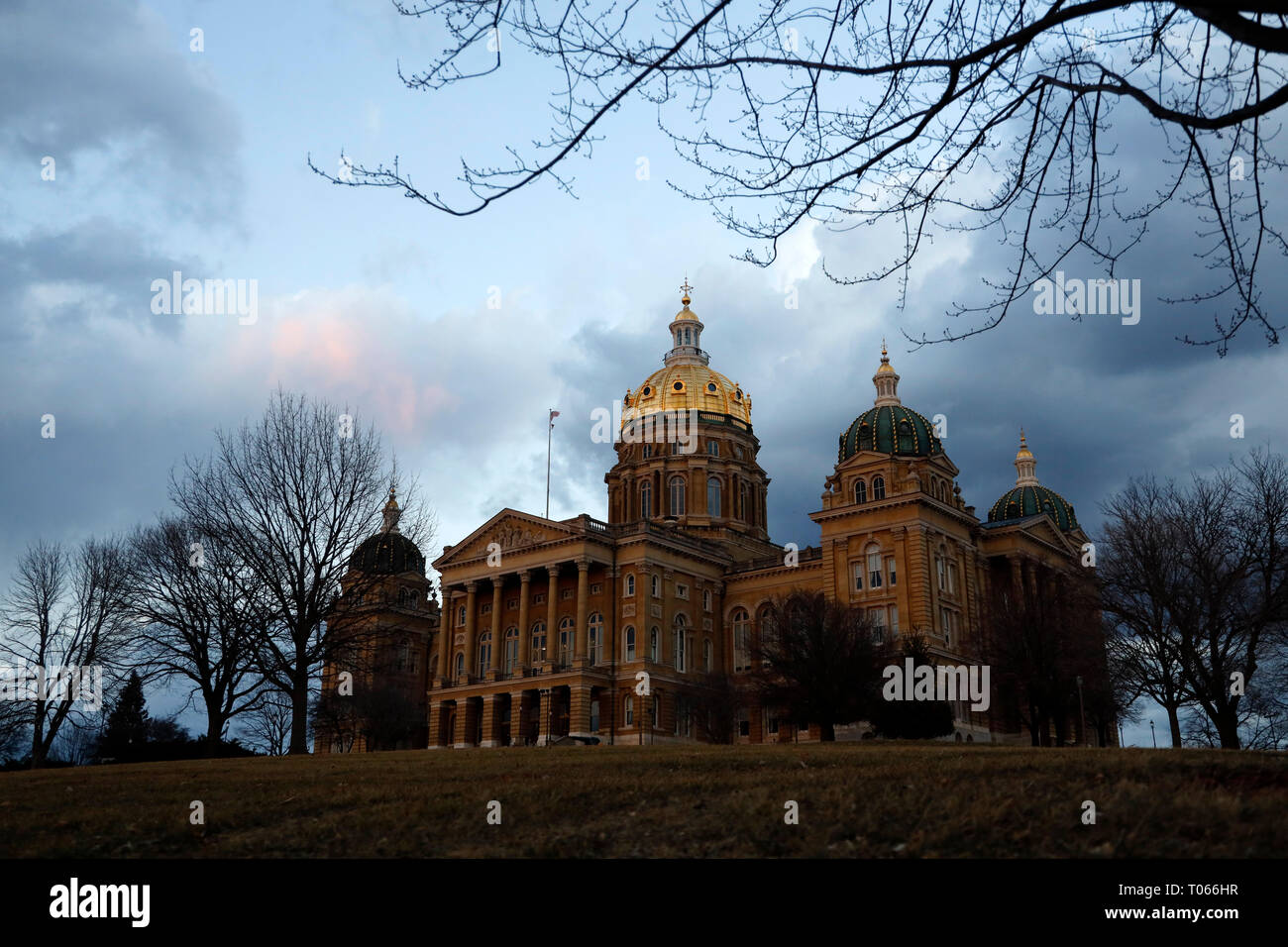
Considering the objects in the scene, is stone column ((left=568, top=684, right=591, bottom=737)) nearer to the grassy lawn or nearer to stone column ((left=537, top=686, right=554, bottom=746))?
stone column ((left=537, top=686, right=554, bottom=746))

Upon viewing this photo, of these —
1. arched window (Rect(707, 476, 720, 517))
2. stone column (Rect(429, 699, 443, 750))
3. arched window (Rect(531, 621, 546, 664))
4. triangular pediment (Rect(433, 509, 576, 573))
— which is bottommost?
stone column (Rect(429, 699, 443, 750))

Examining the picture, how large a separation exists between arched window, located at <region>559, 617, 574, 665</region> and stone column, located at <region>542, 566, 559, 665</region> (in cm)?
29

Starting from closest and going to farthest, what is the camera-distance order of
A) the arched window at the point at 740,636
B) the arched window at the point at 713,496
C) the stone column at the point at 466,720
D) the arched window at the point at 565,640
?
the arched window at the point at 565,640 < the stone column at the point at 466,720 < the arched window at the point at 740,636 < the arched window at the point at 713,496

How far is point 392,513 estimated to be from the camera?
4197 centimetres

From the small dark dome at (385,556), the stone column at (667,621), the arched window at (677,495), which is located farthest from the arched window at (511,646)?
the small dark dome at (385,556)

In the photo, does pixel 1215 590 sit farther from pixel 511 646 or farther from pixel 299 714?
pixel 511 646

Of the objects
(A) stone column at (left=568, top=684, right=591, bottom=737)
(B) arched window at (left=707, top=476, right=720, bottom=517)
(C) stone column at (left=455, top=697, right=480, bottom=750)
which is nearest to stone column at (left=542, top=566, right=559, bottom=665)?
(A) stone column at (left=568, top=684, right=591, bottom=737)

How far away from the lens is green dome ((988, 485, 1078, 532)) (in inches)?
3241

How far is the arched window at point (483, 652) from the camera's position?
81.2 metres

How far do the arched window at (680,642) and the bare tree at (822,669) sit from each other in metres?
22.3

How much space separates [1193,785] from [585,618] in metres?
62.1

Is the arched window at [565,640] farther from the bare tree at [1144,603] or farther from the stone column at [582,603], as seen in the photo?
the bare tree at [1144,603]

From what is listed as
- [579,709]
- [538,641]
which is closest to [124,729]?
[538,641]
